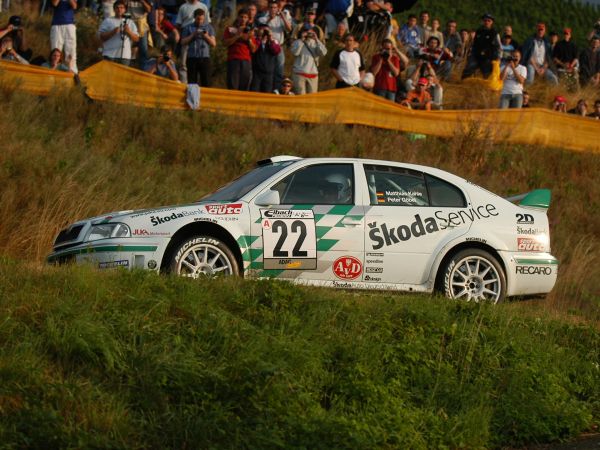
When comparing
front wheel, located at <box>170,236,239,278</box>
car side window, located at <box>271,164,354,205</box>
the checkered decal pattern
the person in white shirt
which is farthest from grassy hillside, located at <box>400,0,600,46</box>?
front wheel, located at <box>170,236,239,278</box>

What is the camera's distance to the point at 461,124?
914 inches

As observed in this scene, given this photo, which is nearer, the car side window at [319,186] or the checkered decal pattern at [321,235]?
the checkered decal pattern at [321,235]

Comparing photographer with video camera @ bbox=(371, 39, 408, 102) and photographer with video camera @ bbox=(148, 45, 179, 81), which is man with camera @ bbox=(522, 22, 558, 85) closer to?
photographer with video camera @ bbox=(371, 39, 408, 102)

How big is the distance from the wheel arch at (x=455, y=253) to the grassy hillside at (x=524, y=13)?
3803cm

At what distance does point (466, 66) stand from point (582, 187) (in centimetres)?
392

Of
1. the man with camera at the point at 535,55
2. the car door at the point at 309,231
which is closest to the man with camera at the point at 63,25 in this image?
the car door at the point at 309,231

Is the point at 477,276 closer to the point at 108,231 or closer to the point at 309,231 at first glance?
the point at 309,231

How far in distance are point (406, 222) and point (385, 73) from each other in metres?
10.7

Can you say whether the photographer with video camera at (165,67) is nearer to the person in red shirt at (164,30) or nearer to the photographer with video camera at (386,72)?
the person in red shirt at (164,30)

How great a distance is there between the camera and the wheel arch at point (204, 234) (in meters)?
11.2

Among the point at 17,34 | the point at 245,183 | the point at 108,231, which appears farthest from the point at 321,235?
the point at 17,34

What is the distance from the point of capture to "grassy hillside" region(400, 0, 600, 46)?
166 ft

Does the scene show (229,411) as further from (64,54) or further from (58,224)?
(64,54)

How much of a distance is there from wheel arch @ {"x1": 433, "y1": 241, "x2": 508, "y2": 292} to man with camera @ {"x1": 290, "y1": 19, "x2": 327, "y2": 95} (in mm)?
9458
